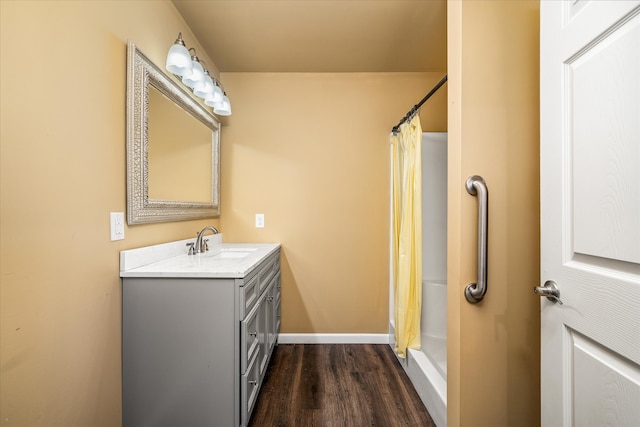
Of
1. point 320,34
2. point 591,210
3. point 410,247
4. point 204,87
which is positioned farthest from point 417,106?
point 204,87

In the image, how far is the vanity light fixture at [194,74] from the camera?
1.49 m

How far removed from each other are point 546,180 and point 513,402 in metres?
0.88

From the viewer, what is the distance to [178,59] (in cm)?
149

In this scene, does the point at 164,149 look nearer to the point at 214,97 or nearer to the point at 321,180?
the point at 214,97

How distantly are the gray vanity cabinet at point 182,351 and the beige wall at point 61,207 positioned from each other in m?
0.08

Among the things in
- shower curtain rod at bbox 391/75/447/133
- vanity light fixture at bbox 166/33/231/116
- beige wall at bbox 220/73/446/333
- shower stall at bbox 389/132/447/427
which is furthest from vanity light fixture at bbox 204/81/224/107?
shower stall at bbox 389/132/447/427

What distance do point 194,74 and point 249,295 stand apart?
4.37ft

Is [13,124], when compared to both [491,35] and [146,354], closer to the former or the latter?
[146,354]

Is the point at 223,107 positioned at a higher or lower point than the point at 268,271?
higher

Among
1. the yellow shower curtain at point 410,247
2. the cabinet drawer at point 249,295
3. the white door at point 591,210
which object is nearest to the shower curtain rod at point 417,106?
the yellow shower curtain at point 410,247

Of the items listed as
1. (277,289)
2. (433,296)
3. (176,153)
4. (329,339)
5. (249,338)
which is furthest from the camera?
(329,339)

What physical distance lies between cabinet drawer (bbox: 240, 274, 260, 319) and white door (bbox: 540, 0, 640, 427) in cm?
117

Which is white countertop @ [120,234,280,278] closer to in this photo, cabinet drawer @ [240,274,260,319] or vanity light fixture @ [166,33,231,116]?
cabinet drawer @ [240,274,260,319]

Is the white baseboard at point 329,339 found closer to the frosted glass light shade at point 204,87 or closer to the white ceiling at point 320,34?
the frosted glass light shade at point 204,87
